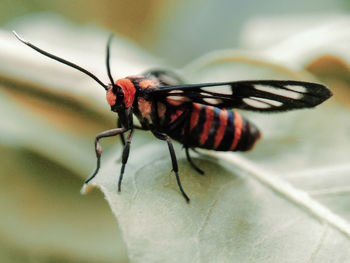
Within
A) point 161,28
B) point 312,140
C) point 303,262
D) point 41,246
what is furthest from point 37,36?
point 303,262

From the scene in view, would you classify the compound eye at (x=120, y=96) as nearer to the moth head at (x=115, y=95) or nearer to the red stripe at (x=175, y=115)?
the moth head at (x=115, y=95)

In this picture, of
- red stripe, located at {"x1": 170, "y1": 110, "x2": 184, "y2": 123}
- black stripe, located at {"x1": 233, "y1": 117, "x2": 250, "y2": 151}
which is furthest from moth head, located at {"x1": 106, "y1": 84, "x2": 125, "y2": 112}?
black stripe, located at {"x1": 233, "y1": 117, "x2": 250, "y2": 151}

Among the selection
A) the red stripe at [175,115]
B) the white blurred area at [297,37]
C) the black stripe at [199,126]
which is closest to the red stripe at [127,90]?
the red stripe at [175,115]

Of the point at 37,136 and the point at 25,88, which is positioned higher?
the point at 25,88

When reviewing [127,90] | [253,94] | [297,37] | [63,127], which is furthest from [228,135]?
[297,37]

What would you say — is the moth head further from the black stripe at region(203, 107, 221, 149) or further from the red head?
the black stripe at region(203, 107, 221, 149)

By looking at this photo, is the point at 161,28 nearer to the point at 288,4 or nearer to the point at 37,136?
the point at 288,4

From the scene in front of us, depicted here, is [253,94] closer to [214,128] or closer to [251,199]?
[214,128]
